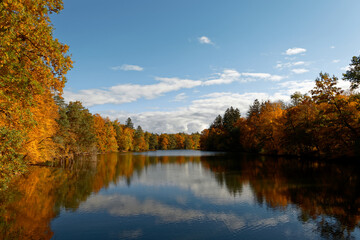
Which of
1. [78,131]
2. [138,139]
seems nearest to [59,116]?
[78,131]

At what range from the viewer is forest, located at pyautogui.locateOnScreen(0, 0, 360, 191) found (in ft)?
30.1

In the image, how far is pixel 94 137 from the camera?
62.0 meters

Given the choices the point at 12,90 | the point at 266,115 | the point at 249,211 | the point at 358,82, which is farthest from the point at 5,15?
the point at 266,115

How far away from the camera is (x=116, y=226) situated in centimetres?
1147

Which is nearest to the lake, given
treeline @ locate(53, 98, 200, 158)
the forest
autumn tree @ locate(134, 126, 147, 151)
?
the forest

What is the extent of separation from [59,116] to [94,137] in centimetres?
2155

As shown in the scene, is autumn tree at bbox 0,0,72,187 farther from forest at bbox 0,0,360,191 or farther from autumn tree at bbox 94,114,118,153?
autumn tree at bbox 94,114,118,153

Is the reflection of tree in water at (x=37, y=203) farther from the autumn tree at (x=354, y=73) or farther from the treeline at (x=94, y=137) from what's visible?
the autumn tree at (x=354, y=73)

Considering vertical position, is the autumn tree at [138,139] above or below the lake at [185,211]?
above

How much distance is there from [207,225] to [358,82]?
2905 cm

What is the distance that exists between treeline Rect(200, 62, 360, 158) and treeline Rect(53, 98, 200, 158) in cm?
4275

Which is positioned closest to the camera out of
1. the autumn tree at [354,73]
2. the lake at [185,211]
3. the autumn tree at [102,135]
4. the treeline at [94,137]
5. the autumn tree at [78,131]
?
the lake at [185,211]

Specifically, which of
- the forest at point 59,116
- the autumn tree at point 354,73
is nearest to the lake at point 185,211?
the forest at point 59,116

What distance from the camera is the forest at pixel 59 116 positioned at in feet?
30.1
